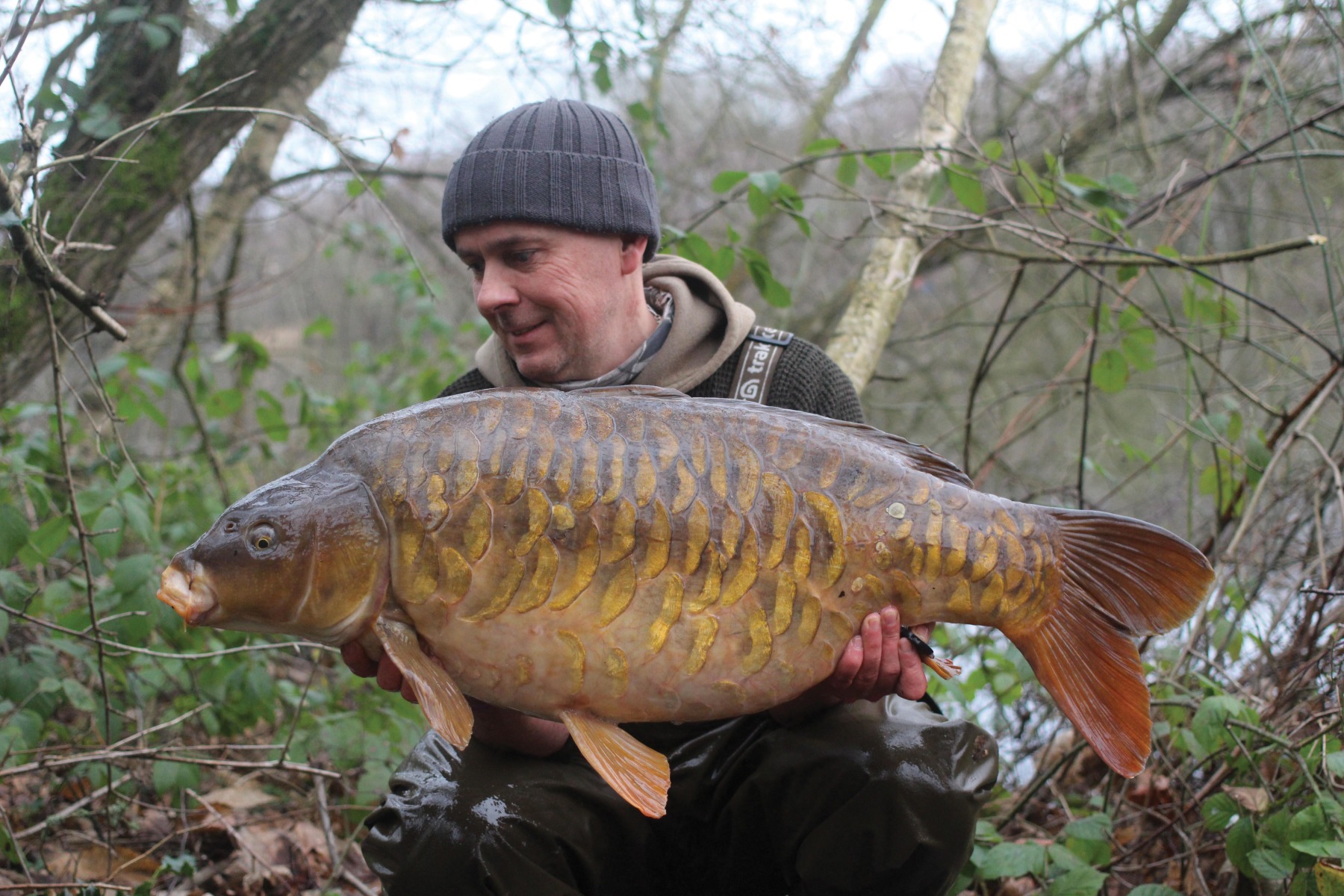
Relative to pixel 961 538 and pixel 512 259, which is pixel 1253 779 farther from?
pixel 512 259

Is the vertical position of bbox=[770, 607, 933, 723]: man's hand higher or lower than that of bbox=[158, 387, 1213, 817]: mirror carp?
lower

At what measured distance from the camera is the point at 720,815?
1.58 m

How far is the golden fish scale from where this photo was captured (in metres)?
1.25

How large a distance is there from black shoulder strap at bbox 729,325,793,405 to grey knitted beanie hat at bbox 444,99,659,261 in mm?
251

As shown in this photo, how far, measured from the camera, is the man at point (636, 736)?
1.45 m

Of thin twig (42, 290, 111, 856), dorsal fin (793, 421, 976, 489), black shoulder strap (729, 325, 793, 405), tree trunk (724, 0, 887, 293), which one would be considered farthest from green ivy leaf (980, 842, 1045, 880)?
tree trunk (724, 0, 887, 293)

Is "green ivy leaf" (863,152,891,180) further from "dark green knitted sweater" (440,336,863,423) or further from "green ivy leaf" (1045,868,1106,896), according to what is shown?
"green ivy leaf" (1045,868,1106,896)

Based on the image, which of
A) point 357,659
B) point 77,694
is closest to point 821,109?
point 77,694

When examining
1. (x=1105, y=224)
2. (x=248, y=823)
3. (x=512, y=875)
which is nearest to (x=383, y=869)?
(x=512, y=875)

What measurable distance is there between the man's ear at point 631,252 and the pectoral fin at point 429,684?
2.61 ft

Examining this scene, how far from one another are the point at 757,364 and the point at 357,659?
0.84 metres

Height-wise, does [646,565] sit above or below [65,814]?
above

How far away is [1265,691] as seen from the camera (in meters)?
2.13

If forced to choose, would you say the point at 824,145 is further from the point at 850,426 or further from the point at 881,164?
the point at 850,426
